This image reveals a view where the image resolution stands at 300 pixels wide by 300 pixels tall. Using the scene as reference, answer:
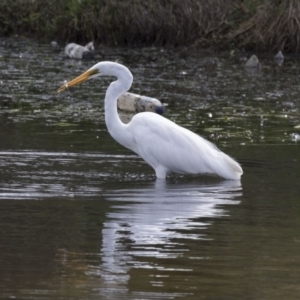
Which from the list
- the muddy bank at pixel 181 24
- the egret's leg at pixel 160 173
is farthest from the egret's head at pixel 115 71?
the muddy bank at pixel 181 24

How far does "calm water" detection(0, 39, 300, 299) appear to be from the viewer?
19.3 ft

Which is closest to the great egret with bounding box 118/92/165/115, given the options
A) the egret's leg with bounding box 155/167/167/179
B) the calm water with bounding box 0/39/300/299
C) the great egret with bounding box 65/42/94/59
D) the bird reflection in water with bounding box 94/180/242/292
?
the calm water with bounding box 0/39/300/299

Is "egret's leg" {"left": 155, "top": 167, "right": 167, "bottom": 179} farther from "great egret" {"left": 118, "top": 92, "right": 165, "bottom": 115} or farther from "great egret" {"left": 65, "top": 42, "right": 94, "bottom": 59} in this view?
"great egret" {"left": 65, "top": 42, "right": 94, "bottom": 59}

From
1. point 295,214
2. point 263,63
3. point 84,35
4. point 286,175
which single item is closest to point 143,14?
point 84,35

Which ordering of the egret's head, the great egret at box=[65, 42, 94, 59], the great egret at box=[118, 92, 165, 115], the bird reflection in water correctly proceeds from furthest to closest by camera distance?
the great egret at box=[65, 42, 94, 59] → the great egret at box=[118, 92, 165, 115] → the egret's head → the bird reflection in water

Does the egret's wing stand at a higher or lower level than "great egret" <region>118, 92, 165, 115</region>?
lower

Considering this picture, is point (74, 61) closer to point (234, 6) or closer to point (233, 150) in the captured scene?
point (234, 6)

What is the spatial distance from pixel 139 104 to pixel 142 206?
19.3 feet

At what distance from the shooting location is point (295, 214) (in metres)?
8.02

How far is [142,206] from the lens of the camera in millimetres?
8250

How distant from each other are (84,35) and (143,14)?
165 centimetres

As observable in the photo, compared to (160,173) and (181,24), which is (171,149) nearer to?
(160,173)

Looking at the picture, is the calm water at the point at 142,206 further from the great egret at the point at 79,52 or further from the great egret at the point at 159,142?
the great egret at the point at 79,52

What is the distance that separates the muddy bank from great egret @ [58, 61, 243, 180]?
12.8 metres
